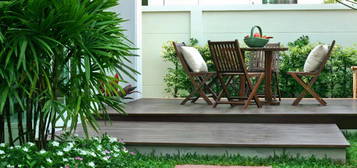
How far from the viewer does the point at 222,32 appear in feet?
31.1

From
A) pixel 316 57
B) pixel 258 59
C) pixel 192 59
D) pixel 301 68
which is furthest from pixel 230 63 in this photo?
pixel 301 68

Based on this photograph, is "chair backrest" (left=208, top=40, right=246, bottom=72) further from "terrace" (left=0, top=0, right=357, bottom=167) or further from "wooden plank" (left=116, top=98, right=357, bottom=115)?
"wooden plank" (left=116, top=98, right=357, bottom=115)

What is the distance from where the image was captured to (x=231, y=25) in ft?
31.0

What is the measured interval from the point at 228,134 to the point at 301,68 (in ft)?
13.6

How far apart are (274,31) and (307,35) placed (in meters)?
0.56

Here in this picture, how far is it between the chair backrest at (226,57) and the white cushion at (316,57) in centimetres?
90

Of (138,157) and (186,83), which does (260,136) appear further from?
(186,83)

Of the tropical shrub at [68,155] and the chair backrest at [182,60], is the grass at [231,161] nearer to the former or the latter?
the tropical shrub at [68,155]

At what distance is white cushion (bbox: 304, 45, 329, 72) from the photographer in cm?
661

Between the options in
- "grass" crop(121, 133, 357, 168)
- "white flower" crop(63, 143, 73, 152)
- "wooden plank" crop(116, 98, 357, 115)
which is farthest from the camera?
"wooden plank" crop(116, 98, 357, 115)

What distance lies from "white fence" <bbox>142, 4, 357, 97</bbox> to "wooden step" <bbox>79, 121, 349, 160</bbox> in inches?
161

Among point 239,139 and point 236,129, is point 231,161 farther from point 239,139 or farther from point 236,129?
point 236,129

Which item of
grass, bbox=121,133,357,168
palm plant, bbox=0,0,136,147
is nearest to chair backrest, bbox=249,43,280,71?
grass, bbox=121,133,357,168

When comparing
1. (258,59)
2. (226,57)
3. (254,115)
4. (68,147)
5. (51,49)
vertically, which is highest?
(51,49)
